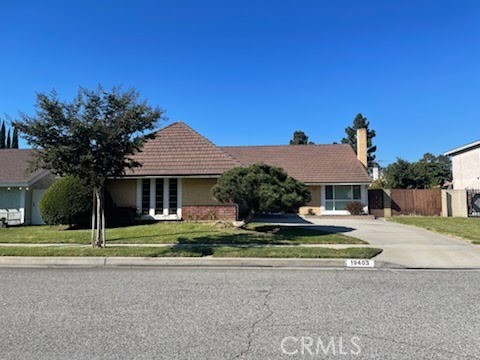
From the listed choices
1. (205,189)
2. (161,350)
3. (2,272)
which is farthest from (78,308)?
(205,189)

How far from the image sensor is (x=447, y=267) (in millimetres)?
9055

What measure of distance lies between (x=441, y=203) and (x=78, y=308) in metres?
27.2

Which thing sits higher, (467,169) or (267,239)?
(467,169)

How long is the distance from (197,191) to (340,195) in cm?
1197

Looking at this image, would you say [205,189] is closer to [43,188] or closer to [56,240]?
[56,240]

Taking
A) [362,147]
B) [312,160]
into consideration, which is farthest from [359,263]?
[362,147]

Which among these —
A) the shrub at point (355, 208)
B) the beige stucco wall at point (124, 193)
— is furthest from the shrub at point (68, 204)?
the shrub at point (355, 208)

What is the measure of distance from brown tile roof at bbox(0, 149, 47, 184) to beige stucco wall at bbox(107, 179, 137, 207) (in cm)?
427

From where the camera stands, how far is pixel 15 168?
2173 centimetres

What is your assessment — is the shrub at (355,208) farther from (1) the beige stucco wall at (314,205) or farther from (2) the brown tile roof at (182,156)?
(2) the brown tile roof at (182,156)

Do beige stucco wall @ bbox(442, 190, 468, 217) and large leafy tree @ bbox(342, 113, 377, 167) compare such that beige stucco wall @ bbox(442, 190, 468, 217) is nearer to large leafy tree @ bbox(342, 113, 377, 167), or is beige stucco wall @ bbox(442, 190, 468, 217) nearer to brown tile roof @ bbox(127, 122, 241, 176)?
brown tile roof @ bbox(127, 122, 241, 176)

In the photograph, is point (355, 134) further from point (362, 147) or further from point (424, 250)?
point (424, 250)

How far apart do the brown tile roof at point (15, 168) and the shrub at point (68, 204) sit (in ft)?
8.99

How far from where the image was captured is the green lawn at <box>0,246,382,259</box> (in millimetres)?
9836
